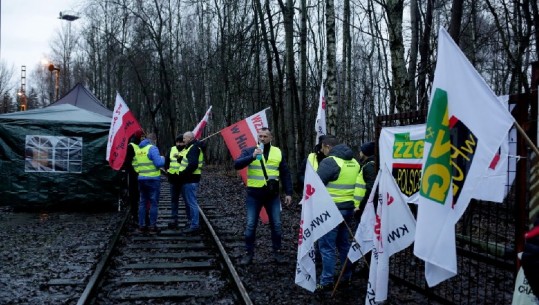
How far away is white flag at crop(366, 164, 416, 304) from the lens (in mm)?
5660

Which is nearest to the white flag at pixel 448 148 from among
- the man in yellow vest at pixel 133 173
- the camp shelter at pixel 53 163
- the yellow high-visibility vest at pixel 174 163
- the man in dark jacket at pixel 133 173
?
the yellow high-visibility vest at pixel 174 163

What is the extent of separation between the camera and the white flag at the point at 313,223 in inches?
250

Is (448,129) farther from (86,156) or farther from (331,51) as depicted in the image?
(86,156)

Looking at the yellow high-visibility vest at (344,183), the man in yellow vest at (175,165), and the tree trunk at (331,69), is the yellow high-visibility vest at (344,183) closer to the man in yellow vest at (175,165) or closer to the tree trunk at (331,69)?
the man in yellow vest at (175,165)

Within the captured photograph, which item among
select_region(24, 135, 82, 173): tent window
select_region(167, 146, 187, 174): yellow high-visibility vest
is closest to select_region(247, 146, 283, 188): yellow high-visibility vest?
select_region(167, 146, 187, 174): yellow high-visibility vest

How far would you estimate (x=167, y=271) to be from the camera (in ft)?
25.2

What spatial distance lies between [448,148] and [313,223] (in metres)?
2.56

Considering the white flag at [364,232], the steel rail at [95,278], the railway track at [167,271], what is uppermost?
the white flag at [364,232]

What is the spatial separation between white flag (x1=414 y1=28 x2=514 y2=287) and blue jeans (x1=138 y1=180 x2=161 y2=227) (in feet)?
23.7

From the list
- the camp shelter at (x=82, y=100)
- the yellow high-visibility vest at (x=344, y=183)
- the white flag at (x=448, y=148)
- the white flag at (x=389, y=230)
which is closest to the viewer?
the white flag at (x=448, y=148)

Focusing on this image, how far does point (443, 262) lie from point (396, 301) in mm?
2195

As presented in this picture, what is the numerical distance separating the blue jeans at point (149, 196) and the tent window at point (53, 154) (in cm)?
431

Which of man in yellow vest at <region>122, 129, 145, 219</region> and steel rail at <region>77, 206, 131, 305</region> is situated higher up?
man in yellow vest at <region>122, 129, 145, 219</region>

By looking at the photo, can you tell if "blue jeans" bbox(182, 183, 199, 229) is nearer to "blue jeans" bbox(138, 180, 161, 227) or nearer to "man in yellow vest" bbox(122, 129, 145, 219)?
"blue jeans" bbox(138, 180, 161, 227)
